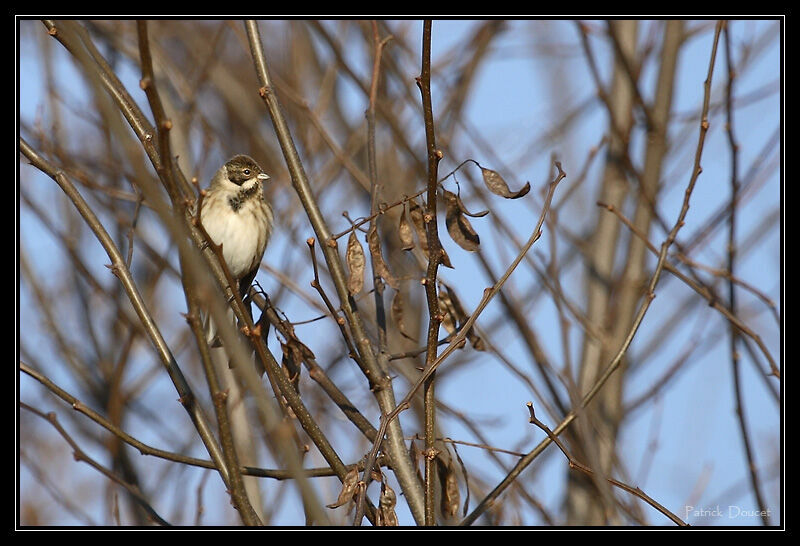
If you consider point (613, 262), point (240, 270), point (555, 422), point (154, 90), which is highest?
point (240, 270)

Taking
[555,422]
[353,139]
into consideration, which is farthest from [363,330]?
[353,139]

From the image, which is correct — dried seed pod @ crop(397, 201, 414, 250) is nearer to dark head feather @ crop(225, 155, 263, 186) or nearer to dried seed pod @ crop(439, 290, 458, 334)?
dried seed pod @ crop(439, 290, 458, 334)

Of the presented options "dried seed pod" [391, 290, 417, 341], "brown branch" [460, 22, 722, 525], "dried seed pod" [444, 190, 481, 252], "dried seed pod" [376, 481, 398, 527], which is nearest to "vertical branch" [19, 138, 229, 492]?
"dried seed pod" [376, 481, 398, 527]

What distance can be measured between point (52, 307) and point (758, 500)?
12.8ft

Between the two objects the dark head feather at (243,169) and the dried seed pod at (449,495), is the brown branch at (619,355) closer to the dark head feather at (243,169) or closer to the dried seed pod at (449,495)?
the dried seed pod at (449,495)

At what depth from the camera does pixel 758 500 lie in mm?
3033

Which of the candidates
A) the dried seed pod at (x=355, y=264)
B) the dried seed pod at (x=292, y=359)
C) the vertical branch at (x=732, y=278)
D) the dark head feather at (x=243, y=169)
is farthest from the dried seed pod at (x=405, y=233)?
the dark head feather at (x=243, y=169)

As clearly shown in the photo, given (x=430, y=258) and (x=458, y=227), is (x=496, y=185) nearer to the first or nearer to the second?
(x=458, y=227)

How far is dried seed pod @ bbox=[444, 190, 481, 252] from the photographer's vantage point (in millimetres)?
2904

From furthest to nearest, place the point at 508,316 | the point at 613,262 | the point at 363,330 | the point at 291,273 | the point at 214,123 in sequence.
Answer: the point at 214,123
the point at 291,273
the point at 613,262
the point at 508,316
the point at 363,330

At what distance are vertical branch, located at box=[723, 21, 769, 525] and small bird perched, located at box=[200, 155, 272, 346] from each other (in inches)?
93.1

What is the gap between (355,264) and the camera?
3.01 meters

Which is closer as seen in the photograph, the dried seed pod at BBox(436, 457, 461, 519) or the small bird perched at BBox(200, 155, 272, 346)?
the dried seed pod at BBox(436, 457, 461, 519)

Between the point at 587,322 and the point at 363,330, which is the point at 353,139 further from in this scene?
the point at 363,330
